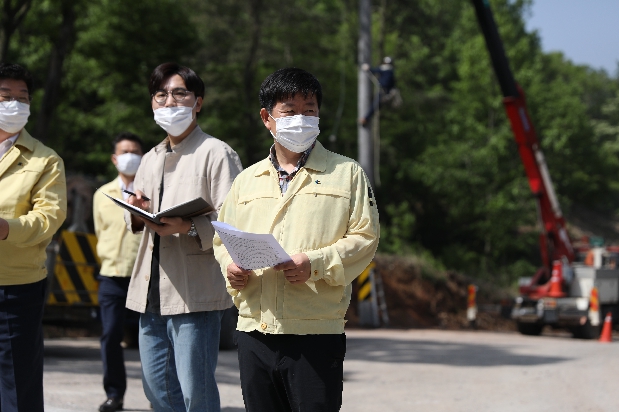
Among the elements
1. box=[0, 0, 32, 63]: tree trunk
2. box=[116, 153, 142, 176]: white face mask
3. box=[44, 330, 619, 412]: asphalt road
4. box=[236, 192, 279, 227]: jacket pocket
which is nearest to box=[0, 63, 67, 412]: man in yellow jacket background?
box=[236, 192, 279, 227]: jacket pocket

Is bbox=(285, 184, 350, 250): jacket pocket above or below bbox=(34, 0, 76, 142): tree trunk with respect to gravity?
below

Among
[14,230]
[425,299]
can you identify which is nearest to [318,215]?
[14,230]

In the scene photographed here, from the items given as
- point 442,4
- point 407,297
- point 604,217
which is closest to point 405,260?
point 407,297

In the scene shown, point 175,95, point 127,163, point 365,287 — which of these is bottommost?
point 365,287

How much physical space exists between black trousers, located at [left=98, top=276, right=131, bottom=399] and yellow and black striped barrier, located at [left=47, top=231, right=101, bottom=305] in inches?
144

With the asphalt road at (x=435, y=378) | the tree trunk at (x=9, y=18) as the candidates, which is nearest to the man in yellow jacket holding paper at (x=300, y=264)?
the asphalt road at (x=435, y=378)

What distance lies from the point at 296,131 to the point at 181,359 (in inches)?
56.8

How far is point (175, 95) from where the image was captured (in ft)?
16.4

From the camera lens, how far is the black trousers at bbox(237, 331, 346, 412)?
12.1 ft

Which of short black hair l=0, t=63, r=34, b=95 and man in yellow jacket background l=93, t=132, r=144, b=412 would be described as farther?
man in yellow jacket background l=93, t=132, r=144, b=412

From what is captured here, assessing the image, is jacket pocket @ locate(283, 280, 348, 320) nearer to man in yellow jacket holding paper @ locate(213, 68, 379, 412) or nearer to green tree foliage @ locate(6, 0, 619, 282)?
man in yellow jacket holding paper @ locate(213, 68, 379, 412)

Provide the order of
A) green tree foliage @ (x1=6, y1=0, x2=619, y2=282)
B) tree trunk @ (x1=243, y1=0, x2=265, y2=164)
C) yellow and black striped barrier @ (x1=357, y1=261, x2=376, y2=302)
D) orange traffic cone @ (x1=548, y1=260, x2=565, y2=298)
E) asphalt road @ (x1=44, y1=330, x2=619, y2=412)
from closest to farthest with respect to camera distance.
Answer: asphalt road @ (x1=44, y1=330, x2=619, y2=412)
orange traffic cone @ (x1=548, y1=260, x2=565, y2=298)
yellow and black striped barrier @ (x1=357, y1=261, x2=376, y2=302)
green tree foliage @ (x1=6, y1=0, x2=619, y2=282)
tree trunk @ (x1=243, y1=0, x2=265, y2=164)

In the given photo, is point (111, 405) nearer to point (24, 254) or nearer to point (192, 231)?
point (24, 254)

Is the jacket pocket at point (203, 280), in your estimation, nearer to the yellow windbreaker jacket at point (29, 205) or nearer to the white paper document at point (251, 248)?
the yellow windbreaker jacket at point (29, 205)
